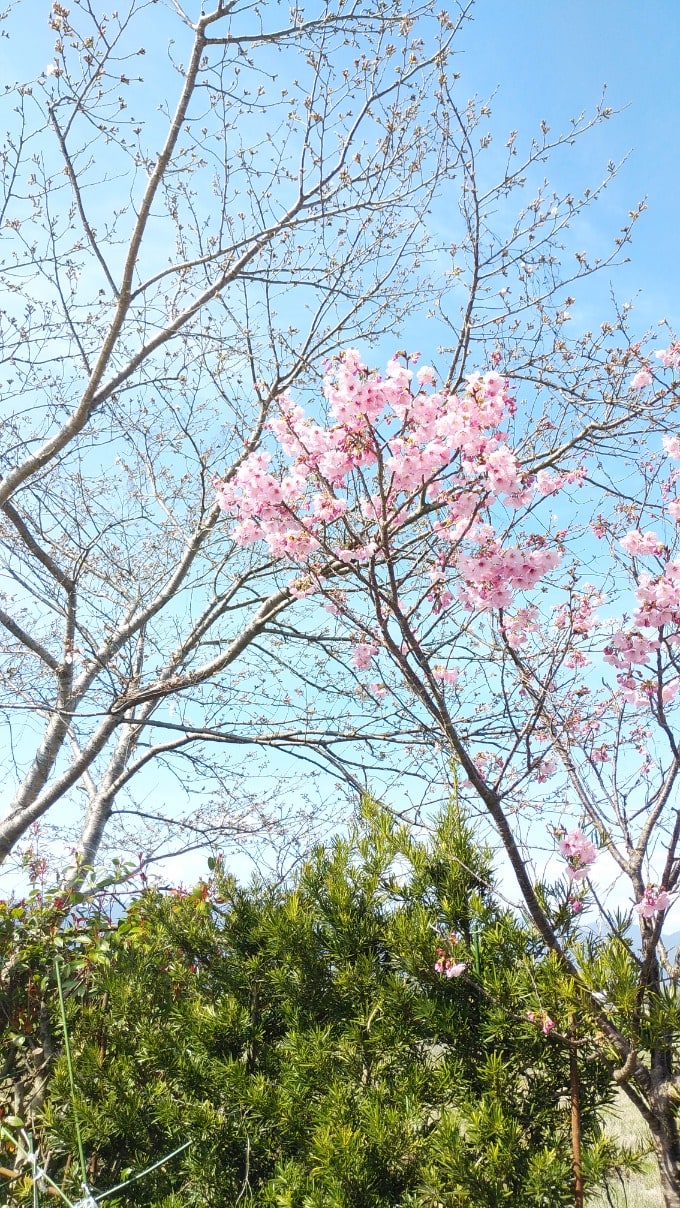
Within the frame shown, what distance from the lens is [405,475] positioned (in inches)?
115

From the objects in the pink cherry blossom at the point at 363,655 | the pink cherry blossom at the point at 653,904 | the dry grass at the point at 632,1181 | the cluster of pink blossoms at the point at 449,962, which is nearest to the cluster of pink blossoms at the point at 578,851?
the pink cherry blossom at the point at 653,904

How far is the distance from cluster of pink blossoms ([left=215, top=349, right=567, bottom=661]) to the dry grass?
162cm

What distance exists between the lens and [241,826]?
272 inches

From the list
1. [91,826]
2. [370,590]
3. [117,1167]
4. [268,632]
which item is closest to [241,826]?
[91,826]

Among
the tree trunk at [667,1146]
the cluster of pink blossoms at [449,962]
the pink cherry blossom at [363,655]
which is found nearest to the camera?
the tree trunk at [667,1146]

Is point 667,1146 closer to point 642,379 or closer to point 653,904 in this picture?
point 653,904

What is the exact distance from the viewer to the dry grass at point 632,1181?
217 cm

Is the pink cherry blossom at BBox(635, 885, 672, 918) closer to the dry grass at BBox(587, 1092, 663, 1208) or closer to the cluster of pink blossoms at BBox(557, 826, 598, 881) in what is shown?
the cluster of pink blossoms at BBox(557, 826, 598, 881)

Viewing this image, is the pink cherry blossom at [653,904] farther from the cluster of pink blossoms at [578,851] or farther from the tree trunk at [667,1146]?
the tree trunk at [667,1146]

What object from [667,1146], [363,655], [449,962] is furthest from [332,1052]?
[363,655]

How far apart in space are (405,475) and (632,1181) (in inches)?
118

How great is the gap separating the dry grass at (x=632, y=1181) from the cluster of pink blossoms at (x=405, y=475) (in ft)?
5.32

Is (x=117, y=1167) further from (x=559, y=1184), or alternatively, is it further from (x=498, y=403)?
(x=498, y=403)

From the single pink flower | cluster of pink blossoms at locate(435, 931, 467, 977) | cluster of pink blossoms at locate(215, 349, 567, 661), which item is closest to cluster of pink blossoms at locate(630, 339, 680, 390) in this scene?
the single pink flower
